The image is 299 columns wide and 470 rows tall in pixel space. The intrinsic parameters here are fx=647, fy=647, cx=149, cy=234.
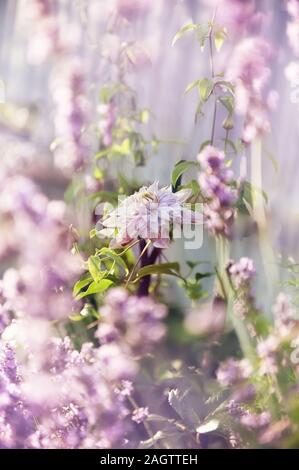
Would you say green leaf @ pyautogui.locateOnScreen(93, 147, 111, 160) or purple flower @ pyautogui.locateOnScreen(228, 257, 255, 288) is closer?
purple flower @ pyautogui.locateOnScreen(228, 257, 255, 288)

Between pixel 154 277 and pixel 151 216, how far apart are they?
0.73 ft

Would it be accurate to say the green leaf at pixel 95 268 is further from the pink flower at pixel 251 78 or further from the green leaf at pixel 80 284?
the pink flower at pixel 251 78

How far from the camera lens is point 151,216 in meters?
0.80

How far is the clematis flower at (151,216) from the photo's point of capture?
0.80 m

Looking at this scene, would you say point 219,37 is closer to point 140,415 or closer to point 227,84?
point 227,84

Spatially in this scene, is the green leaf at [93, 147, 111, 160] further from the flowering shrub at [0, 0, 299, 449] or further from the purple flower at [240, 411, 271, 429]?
the purple flower at [240, 411, 271, 429]

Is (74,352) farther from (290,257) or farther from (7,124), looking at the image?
(7,124)

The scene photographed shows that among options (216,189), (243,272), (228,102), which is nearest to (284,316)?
(243,272)

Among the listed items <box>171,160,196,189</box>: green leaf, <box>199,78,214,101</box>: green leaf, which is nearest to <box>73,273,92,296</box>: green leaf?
<box>171,160,196,189</box>: green leaf

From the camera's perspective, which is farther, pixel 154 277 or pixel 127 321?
pixel 154 277

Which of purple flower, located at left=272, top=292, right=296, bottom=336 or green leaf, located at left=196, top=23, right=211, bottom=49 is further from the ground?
green leaf, located at left=196, top=23, right=211, bottom=49

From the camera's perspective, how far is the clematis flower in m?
0.80

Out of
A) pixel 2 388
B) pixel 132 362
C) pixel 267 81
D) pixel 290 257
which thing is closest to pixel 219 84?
pixel 267 81

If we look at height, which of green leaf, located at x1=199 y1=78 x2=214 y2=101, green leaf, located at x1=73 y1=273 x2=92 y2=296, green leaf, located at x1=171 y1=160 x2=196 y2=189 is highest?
green leaf, located at x1=199 y1=78 x2=214 y2=101
